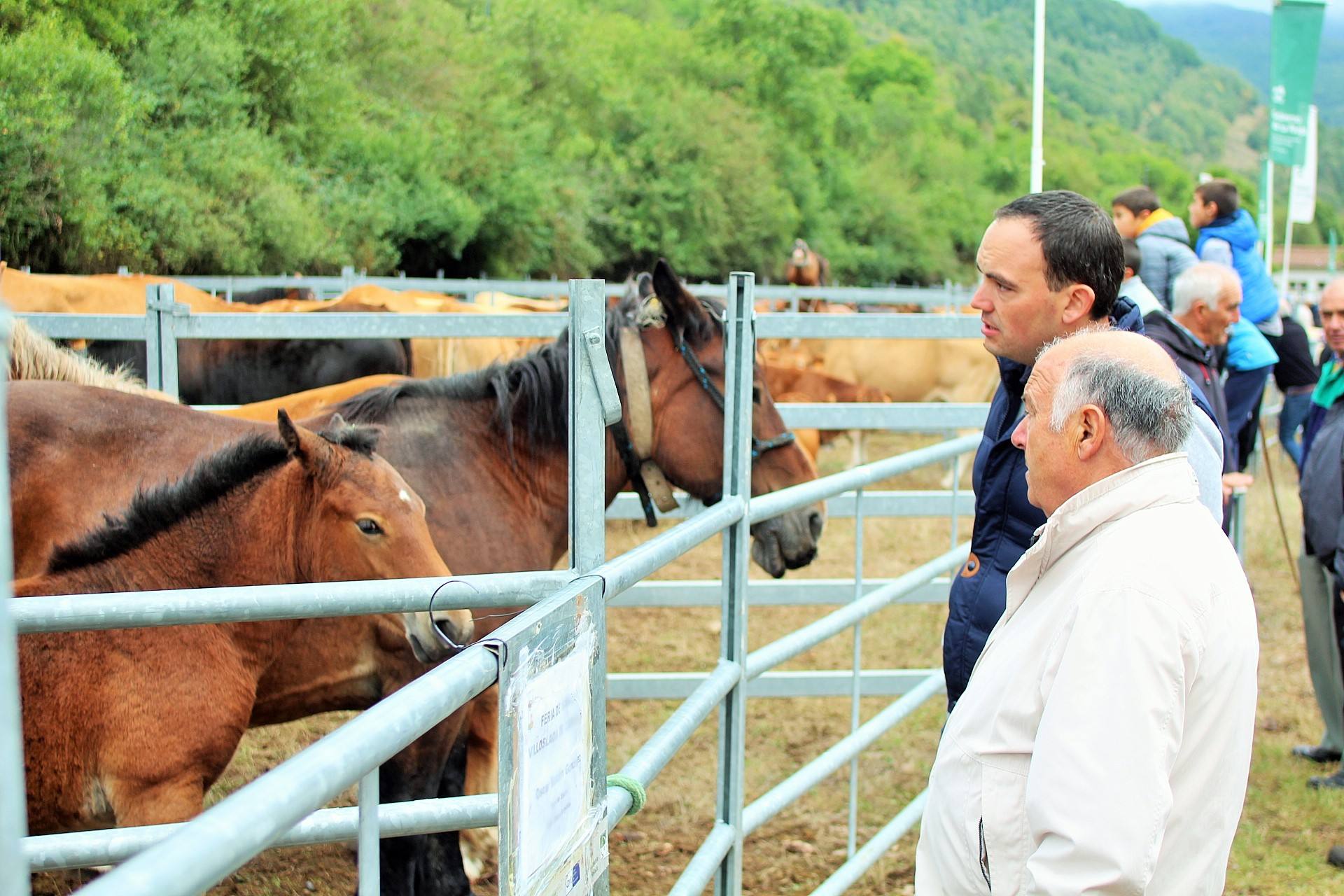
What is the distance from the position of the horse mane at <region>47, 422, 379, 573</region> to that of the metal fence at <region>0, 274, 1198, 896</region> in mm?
910

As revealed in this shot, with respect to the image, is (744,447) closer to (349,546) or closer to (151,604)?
(349,546)

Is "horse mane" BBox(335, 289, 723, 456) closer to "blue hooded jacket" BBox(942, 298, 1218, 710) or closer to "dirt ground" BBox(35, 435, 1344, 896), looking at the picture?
"dirt ground" BBox(35, 435, 1344, 896)

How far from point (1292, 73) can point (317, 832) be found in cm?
1470

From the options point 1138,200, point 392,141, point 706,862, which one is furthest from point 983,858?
point 1138,200

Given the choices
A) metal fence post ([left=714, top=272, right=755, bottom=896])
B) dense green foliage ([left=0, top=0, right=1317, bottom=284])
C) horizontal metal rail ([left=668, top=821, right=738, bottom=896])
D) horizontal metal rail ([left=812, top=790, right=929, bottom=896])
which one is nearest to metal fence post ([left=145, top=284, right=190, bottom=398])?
dense green foliage ([left=0, top=0, right=1317, bottom=284])

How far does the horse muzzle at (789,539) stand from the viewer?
398 cm

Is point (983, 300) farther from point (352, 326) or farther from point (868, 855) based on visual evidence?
point (352, 326)

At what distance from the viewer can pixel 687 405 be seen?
3.97 metres

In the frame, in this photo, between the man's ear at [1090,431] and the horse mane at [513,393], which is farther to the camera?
the horse mane at [513,393]

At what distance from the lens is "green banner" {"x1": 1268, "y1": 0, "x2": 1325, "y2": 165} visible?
12.5 meters

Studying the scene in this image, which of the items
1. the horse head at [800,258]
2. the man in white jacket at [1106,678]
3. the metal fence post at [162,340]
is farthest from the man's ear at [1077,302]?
the horse head at [800,258]

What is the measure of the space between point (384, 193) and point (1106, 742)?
17.9 feet

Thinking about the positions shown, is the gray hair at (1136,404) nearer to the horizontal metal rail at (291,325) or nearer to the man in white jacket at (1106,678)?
the man in white jacket at (1106,678)

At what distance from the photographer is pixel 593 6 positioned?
14656 millimetres
